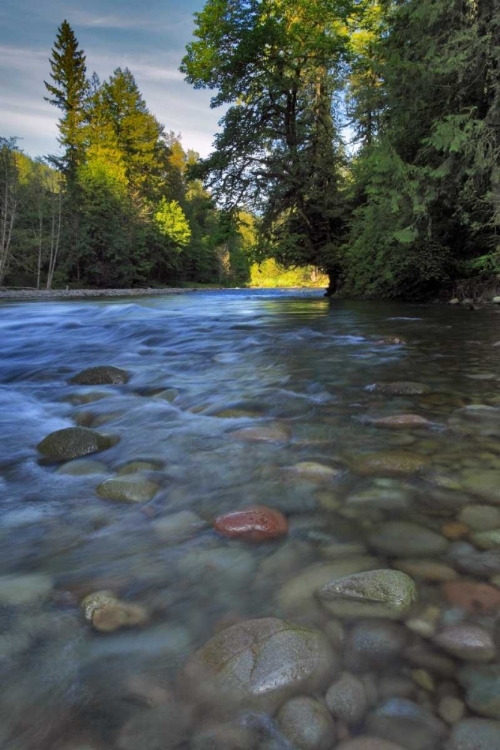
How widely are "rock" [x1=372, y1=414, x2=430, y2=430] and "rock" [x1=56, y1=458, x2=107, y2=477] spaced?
1.61 meters

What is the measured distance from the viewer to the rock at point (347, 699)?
926mm

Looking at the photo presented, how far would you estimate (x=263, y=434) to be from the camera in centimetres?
266

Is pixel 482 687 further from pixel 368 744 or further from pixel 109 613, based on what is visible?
→ pixel 109 613

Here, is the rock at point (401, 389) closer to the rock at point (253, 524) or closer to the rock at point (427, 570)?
the rock at point (253, 524)

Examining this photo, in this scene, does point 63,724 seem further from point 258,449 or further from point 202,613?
point 258,449

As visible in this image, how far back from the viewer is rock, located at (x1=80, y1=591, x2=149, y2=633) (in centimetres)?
121

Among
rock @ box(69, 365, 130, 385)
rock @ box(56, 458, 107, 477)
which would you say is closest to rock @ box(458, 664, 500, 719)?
rock @ box(56, 458, 107, 477)

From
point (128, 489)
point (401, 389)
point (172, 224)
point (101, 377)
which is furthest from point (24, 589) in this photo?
point (172, 224)

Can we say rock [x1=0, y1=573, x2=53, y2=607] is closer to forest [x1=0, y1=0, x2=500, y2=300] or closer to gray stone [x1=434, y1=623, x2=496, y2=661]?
gray stone [x1=434, y1=623, x2=496, y2=661]

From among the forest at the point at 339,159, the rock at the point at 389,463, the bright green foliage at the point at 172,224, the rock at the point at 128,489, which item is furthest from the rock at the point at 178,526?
the bright green foliage at the point at 172,224

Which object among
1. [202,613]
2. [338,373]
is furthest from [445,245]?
[202,613]

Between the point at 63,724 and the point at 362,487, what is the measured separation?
137cm

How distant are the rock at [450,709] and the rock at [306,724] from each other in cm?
22

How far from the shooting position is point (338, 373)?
14.6ft
